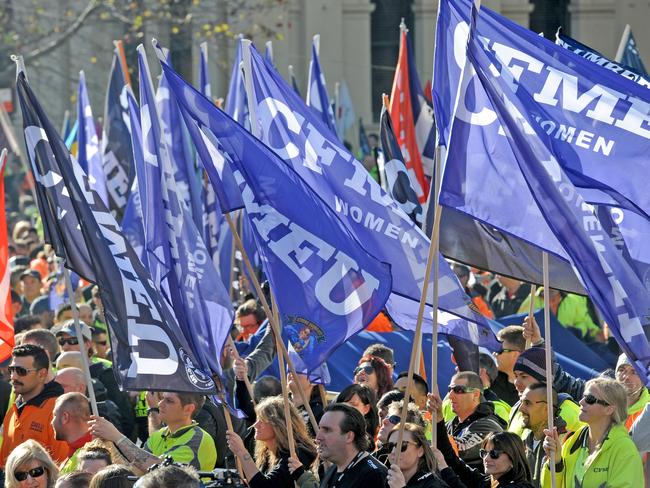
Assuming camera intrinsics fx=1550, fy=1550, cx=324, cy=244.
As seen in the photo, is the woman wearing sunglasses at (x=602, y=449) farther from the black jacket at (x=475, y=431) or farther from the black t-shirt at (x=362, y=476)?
the black t-shirt at (x=362, y=476)

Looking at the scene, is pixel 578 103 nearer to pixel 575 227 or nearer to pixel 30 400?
pixel 575 227

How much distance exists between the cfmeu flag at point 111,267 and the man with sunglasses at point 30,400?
1.04 metres

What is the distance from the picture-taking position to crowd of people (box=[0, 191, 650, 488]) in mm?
7133

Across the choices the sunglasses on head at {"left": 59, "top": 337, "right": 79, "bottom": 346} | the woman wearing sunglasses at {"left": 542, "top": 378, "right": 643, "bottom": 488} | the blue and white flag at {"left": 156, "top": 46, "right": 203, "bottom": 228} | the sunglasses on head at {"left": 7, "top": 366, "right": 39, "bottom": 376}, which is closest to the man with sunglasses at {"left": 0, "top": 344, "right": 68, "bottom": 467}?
the sunglasses on head at {"left": 7, "top": 366, "right": 39, "bottom": 376}

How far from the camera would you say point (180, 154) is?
13.0 meters

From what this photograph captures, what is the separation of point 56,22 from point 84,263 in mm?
22918

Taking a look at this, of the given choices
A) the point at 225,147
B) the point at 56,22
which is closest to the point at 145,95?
the point at 225,147

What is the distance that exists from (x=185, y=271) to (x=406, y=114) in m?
5.56

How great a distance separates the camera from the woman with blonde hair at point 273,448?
24.8 ft

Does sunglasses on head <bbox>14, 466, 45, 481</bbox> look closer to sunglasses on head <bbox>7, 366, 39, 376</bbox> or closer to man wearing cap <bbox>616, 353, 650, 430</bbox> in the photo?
sunglasses on head <bbox>7, 366, 39, 376</bbox>

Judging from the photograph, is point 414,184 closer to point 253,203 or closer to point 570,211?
point 253,203

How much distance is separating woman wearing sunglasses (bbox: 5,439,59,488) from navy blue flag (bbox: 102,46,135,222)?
8.20 meters

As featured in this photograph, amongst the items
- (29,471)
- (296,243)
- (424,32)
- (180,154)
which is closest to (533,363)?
(296,243)

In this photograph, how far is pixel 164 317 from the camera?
799cm
